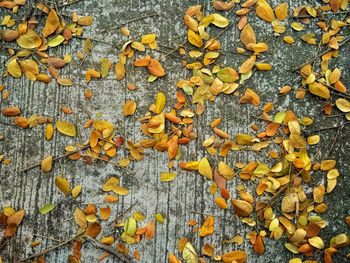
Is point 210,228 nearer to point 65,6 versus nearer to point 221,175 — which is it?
point 221,175

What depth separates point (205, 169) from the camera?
2283 mm

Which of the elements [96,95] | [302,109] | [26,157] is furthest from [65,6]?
[302,109]

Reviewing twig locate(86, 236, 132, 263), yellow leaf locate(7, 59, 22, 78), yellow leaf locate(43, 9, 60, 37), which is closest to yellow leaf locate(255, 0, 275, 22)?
yellow leaf locate(43, 9, 60, 37)

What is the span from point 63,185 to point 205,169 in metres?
0.73

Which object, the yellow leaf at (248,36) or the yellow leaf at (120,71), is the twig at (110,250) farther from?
the yellow leaf at (248,36)

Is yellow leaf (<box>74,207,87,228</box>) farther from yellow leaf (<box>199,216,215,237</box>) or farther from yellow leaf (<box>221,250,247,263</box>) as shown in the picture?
yellow leaf (<box>221,250,247,263</box>)

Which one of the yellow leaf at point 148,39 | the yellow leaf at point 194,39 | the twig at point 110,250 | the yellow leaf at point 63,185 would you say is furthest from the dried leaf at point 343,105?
the yellow leaf at point 63,185

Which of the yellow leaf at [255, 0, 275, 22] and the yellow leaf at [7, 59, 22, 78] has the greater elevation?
the yellow leaf at [255, 0, 275, 22]

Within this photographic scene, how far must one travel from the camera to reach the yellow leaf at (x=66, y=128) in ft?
7.59

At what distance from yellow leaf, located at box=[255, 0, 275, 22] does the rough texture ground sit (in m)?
0.04

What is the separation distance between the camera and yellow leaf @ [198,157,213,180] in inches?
89.9

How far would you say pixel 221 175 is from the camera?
7.50ft

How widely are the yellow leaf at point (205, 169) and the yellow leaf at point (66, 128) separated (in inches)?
26.3

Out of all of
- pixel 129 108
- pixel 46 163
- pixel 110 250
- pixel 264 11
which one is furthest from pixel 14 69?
pixel 264 11
